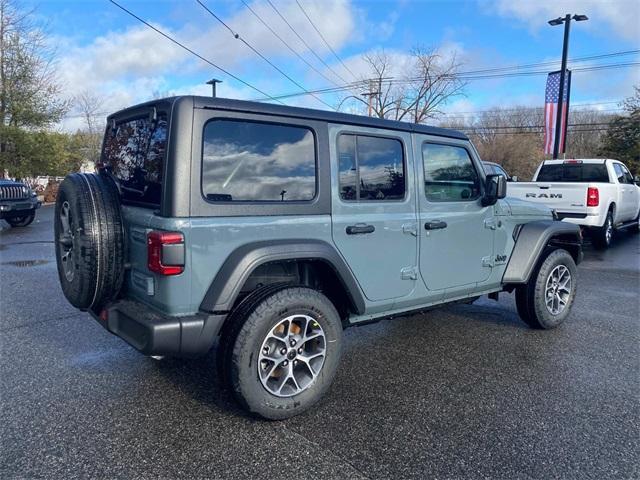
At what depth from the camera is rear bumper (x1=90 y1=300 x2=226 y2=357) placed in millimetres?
2643

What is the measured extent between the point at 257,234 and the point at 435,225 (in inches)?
61.5

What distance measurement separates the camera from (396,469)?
251 centimetres

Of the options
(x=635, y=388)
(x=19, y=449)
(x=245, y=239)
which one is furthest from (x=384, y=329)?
(x=19, y=449)

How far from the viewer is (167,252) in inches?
102

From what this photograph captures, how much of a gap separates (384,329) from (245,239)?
8.00 feet

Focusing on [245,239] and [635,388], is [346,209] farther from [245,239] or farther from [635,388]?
[635,388]

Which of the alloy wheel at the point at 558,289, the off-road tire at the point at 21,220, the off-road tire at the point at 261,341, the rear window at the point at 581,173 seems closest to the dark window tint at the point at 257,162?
the off-road tire at the point at 261,341

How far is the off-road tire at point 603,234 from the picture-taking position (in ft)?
33.2

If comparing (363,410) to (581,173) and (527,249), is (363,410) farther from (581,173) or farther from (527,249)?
(581,173)

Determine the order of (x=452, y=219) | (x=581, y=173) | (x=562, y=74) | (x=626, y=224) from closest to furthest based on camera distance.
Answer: (x=452, y=219) < (x=581, y=173) < (x=626, y=224) < (x=562, y=74)

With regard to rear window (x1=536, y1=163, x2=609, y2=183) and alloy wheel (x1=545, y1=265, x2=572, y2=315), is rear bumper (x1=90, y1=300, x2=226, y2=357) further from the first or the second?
rear window (x1=536, y1=163, x2=609, y2=183)

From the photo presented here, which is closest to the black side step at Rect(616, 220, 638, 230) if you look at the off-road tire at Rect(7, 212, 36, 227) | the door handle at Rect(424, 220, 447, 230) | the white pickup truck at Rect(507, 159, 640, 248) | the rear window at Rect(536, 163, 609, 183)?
the white pickup truck at Rect(507, 159, 640, 248)

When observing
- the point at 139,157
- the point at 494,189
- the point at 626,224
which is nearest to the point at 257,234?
the point at 139,157

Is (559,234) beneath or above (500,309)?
above
